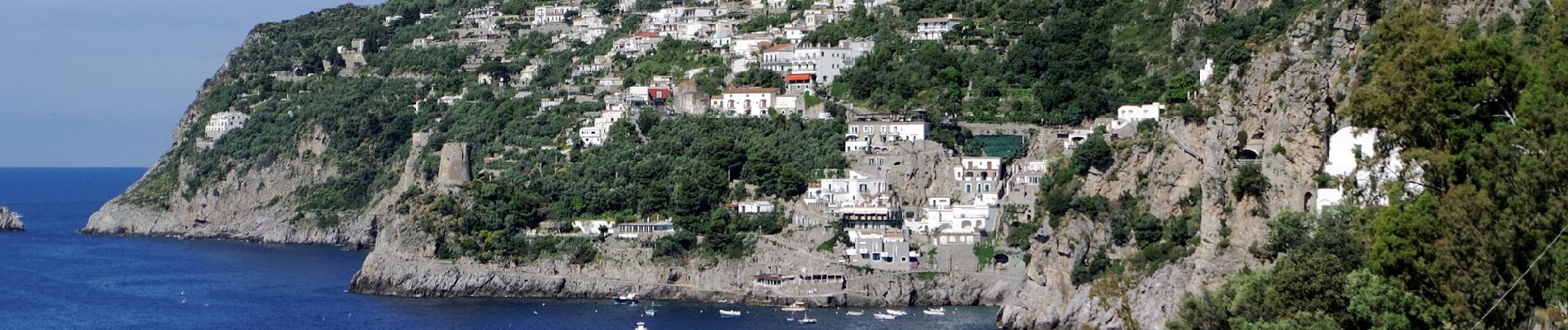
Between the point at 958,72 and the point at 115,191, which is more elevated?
the point at 958,72

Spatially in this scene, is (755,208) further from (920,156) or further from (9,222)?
(9,222)

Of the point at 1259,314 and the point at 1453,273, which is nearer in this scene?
the point at 1453,273

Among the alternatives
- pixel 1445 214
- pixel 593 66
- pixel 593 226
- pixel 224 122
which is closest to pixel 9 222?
pixel 224 122

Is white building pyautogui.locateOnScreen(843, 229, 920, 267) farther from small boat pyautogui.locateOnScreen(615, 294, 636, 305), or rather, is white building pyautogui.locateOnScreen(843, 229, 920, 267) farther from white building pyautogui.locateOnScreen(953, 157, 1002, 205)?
small boat pyautogui.locateOnScreen(615, 294, 636, 305)

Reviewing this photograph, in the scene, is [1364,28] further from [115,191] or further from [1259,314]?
[115,191]

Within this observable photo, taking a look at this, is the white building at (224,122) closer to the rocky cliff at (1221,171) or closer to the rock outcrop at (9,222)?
the rock outcrop at (9,222)

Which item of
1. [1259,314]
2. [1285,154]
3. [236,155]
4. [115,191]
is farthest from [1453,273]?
[115,191]

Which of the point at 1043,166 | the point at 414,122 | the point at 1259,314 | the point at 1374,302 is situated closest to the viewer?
the point at 1374,302
